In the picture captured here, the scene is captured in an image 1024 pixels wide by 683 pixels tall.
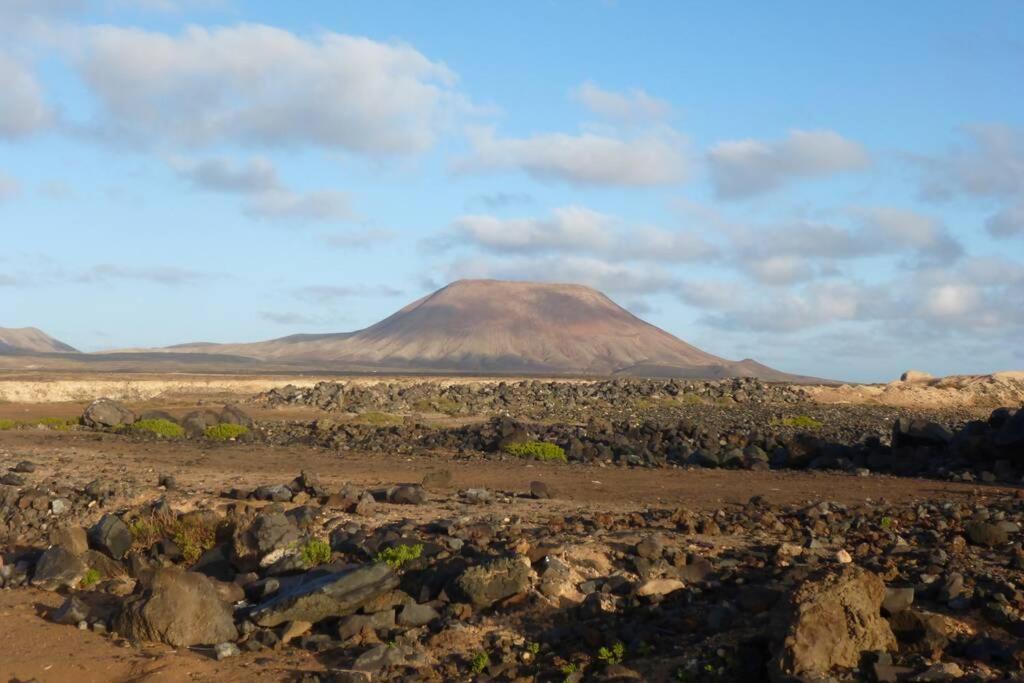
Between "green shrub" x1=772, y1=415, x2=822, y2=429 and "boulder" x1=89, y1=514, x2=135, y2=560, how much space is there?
2710cm

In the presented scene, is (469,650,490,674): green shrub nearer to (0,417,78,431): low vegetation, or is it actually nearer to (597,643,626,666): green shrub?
(597,643,626,666): green shrub

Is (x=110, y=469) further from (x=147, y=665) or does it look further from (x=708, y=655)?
(x=708, y=655)

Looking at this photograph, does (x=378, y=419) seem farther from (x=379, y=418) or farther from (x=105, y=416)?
(x=105, y=416)

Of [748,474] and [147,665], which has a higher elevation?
[748,474]

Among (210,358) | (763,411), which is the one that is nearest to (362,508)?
(763,411)

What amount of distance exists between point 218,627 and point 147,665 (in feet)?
2.61

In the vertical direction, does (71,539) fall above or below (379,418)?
below

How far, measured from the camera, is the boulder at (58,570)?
42.4ft

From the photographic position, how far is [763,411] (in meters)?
46.1

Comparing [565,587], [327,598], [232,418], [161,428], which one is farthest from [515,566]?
[232,418]

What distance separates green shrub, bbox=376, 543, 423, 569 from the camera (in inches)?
464

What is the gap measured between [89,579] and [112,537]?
0.77 m

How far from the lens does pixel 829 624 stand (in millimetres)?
8453

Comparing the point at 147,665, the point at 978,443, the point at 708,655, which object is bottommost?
the point at 147,665
